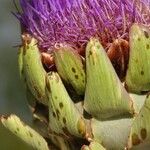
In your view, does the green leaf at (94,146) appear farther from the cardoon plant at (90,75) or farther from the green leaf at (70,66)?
the green leaf at (70,66)

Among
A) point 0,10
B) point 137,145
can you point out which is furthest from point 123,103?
point 0,10

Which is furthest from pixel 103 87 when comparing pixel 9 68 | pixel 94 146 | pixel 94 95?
pixel 9 68

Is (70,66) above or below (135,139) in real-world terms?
above

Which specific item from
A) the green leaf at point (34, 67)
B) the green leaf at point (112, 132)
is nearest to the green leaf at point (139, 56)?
the green leaf at point (112, 132)

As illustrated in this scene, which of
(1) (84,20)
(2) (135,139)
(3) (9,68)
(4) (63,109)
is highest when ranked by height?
(1) (84,20)

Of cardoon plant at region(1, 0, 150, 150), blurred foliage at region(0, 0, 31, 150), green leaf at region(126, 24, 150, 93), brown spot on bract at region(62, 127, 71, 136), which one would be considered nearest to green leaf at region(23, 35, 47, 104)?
cardoon plant at region(1, 0, 150, 150)

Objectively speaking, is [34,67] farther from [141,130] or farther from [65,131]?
[141,130]

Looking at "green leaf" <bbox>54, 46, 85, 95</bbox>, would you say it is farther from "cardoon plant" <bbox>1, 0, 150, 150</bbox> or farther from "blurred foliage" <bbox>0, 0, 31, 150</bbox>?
"blurred foliage" <bbox>0, 0, 31, 150</bbox>

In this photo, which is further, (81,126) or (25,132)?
(25,132)
